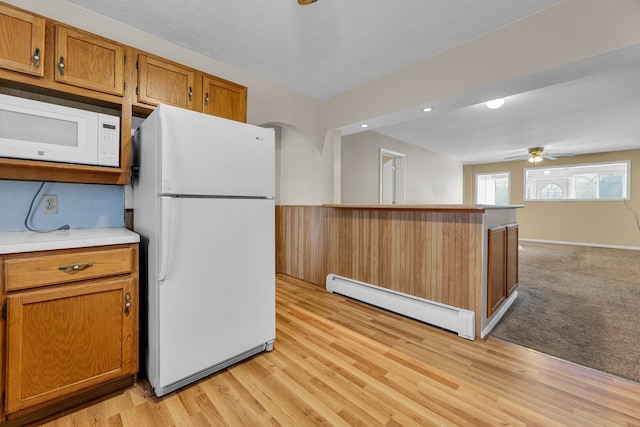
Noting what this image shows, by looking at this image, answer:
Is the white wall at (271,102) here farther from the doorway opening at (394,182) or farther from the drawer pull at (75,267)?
the doorway opening at (394,182)

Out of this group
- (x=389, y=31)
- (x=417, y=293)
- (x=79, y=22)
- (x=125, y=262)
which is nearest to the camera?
(x=125, y=262)

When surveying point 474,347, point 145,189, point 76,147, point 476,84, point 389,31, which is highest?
point 389,31

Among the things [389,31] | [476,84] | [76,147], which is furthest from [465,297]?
[76,147]

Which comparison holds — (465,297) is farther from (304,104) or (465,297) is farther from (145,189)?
(304,104)

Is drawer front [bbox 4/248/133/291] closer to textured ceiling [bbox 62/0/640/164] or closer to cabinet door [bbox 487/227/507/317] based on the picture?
textured ceiling [bbox 62/0/640/164]

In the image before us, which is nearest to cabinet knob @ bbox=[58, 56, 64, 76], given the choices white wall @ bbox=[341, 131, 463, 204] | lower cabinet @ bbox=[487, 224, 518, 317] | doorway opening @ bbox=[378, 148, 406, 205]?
lower cabinet @ bbox=[487, 224, 518, 317]

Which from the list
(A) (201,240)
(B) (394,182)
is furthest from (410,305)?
(B) (394,182)

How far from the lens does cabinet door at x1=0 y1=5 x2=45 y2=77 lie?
1.46 metres

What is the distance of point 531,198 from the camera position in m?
7.89

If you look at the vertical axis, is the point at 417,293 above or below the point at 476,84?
below

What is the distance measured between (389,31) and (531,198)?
8.12m

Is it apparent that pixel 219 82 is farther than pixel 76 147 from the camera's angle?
Yes

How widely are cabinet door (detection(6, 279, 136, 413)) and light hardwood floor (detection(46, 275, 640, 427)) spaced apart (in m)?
0.19

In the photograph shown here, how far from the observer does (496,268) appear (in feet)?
7.85
